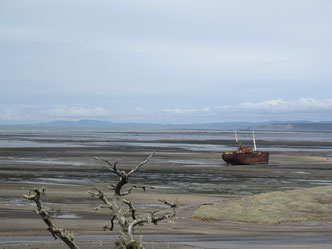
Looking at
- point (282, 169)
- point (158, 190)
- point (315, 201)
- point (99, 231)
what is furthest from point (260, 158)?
point (99, 231)

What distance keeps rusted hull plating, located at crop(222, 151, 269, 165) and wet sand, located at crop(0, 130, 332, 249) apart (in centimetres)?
167

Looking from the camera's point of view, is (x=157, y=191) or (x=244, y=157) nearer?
(x=157, y=191)

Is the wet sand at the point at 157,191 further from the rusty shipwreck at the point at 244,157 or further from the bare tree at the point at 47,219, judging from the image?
the bare tree at the point at 47,219

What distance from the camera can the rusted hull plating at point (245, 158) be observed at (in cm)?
7044

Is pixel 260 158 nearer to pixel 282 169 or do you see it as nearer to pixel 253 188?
pixel 282 169

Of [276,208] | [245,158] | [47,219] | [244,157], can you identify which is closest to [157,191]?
[276,208]

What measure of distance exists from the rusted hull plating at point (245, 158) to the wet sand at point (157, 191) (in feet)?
5.47

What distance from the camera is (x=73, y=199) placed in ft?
111

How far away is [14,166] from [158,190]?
84.8 ft

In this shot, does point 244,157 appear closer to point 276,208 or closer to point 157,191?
point 157,191

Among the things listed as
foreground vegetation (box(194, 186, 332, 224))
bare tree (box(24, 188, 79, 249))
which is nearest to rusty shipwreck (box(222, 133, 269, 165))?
foreground vegetation (box(194, 186, 332, 224))

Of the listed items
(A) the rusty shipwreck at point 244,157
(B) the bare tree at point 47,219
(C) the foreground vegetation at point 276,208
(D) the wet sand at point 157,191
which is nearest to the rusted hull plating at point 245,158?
(A) the rusty shipwreck at point 244,157

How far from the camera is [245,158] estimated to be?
72.4 metres

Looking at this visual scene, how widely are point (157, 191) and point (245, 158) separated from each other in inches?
1363
